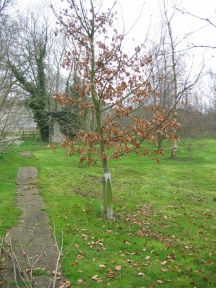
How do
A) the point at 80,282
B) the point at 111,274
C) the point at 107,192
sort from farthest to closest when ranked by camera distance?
the point at 107,192 → the point at 111,274 → the point at 80,282

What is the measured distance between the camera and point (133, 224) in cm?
1106

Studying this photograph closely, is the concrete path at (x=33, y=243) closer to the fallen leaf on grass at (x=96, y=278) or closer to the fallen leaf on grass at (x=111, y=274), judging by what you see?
the fallen leaf on grass at (x=96, y=278)

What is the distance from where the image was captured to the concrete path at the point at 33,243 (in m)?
7.27

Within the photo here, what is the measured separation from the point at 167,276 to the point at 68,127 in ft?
24.7

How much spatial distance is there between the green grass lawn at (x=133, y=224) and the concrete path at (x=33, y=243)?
1.07 feet

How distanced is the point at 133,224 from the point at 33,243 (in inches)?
123

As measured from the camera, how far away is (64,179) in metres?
19.2

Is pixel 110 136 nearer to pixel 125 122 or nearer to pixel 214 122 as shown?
pixel 125 122

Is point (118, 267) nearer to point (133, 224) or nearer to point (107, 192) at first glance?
point (133, 224)

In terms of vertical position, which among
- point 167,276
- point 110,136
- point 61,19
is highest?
point 61,19

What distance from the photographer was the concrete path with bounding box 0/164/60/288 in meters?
7.27

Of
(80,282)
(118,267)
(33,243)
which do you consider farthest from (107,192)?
(80,282)

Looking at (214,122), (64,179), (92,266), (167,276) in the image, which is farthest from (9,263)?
(214,122)

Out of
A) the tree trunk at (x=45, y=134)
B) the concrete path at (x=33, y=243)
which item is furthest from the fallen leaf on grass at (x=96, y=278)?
the tree trunk at (x=45, y=134)
